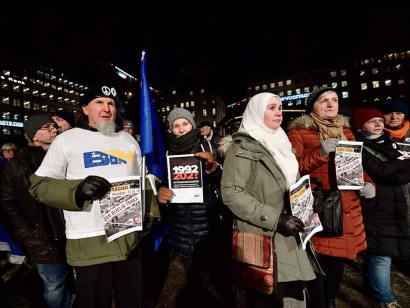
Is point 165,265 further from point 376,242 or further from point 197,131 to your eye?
point 376,242

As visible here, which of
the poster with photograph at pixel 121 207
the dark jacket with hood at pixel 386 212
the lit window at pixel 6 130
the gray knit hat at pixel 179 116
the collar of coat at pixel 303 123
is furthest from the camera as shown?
the lit window at pixel 6 130

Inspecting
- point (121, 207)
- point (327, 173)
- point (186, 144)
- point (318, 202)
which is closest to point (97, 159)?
point (121, 207)

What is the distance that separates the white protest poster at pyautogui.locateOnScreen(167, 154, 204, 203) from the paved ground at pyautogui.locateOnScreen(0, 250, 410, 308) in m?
1.75

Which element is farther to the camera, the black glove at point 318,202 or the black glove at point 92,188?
the black glove at point 318,202

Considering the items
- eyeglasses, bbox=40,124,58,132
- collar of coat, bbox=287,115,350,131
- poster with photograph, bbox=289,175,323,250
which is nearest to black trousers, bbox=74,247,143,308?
poster with photograph, bbox=289,175,323,250

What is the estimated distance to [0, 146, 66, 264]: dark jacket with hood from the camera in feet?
9.70

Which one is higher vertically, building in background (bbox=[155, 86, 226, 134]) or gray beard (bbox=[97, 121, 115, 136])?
building in background (bbox=[155, 86, 226, 134])

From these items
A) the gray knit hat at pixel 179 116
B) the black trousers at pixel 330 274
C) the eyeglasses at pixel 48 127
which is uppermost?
the gray knit hat at pixel 179 116

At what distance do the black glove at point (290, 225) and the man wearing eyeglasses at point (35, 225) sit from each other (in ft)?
7.78

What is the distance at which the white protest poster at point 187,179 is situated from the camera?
3.24 meters

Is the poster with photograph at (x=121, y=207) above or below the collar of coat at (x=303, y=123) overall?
below

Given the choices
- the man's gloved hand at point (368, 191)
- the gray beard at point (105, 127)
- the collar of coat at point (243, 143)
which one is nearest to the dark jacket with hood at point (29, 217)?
the gray beard at point (105, 127)

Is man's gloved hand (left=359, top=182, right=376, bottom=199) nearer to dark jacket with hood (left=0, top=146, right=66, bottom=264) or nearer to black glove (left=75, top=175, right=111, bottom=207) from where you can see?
black glove (left=75, top=175, right=111, bottom=207)

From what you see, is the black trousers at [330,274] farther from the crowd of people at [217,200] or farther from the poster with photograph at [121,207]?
the poster with photograph at [121,207]
